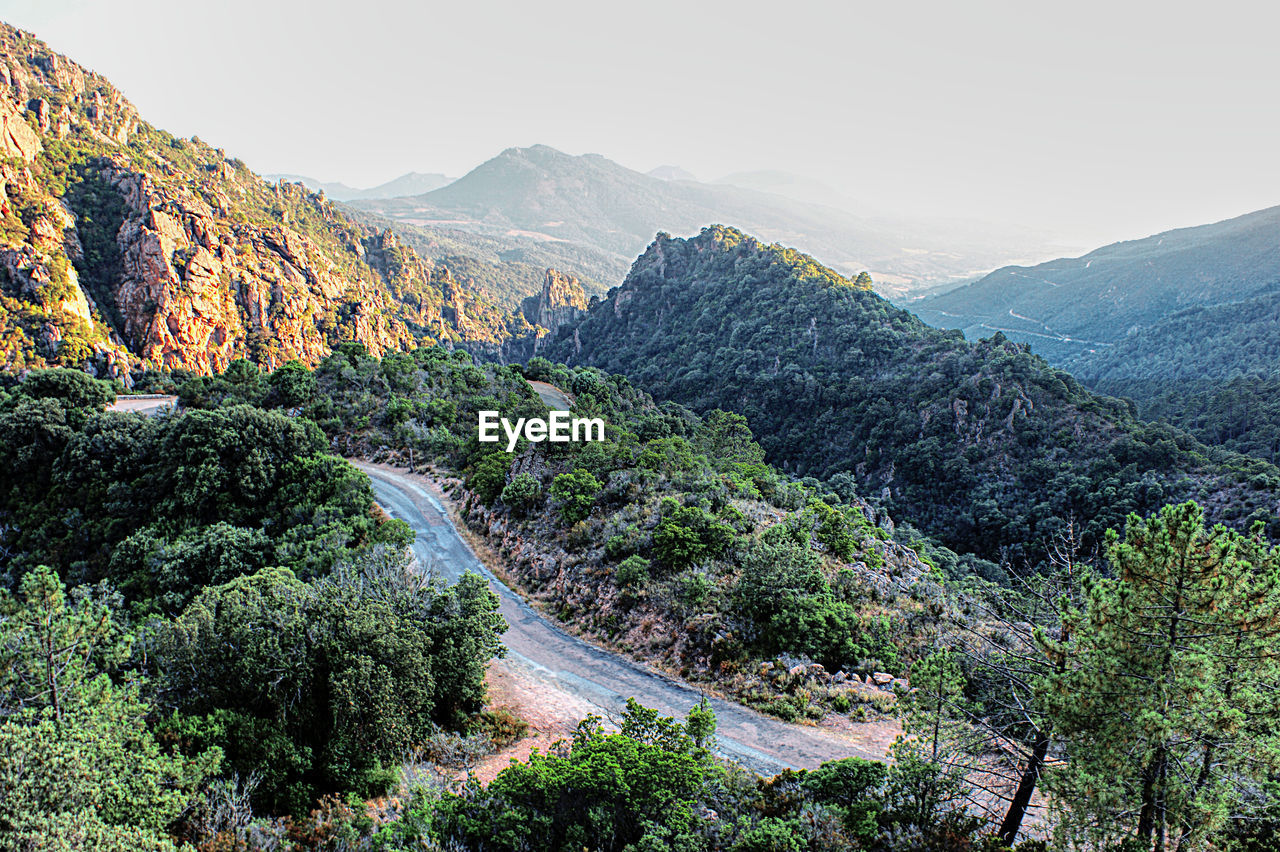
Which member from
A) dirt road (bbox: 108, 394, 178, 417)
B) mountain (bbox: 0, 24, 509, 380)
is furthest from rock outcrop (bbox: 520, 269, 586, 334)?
dirt road (bbox: 108, 394, 178, 417)

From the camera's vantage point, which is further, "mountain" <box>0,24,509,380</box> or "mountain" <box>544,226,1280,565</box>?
"mountain" <box>0,24,509,380</box>

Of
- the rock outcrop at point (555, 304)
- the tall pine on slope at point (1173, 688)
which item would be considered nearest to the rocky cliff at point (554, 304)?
the rock outcrop at point (555, 304)

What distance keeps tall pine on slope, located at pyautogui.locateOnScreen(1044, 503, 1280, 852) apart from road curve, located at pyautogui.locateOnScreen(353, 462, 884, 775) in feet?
20.1

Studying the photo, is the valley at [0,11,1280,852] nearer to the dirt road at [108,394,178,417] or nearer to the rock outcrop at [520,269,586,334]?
the dirt road at [108,394,178,417]

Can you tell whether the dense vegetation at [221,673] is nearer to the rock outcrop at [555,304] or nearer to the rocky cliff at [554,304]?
the rocky cliff at [554,304]

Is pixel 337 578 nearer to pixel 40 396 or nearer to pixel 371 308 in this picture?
pixel 40 396

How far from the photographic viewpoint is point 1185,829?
312 inches

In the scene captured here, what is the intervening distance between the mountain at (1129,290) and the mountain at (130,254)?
140 metres

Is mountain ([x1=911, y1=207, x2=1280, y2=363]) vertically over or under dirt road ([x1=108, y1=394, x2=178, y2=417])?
over

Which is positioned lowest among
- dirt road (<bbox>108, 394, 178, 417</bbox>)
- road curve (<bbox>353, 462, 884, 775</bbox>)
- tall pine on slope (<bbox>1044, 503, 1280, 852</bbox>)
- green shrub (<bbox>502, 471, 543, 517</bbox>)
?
road curve (<bbox>353, 462, 884, 775</bbox>)

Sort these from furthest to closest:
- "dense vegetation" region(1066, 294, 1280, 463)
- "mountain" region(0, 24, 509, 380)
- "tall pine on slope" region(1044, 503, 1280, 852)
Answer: "mountain" region(0, 24, 509, 380), "dense vegetation" region(1066, 294, 1280, 463), "tall pine on slope" region(1044, 503, 1280, 852)

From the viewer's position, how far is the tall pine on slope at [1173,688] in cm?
717

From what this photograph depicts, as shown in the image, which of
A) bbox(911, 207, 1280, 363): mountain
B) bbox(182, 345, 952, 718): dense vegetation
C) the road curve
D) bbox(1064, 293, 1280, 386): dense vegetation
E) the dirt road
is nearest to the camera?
the road curve

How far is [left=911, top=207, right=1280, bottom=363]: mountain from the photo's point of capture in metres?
126
